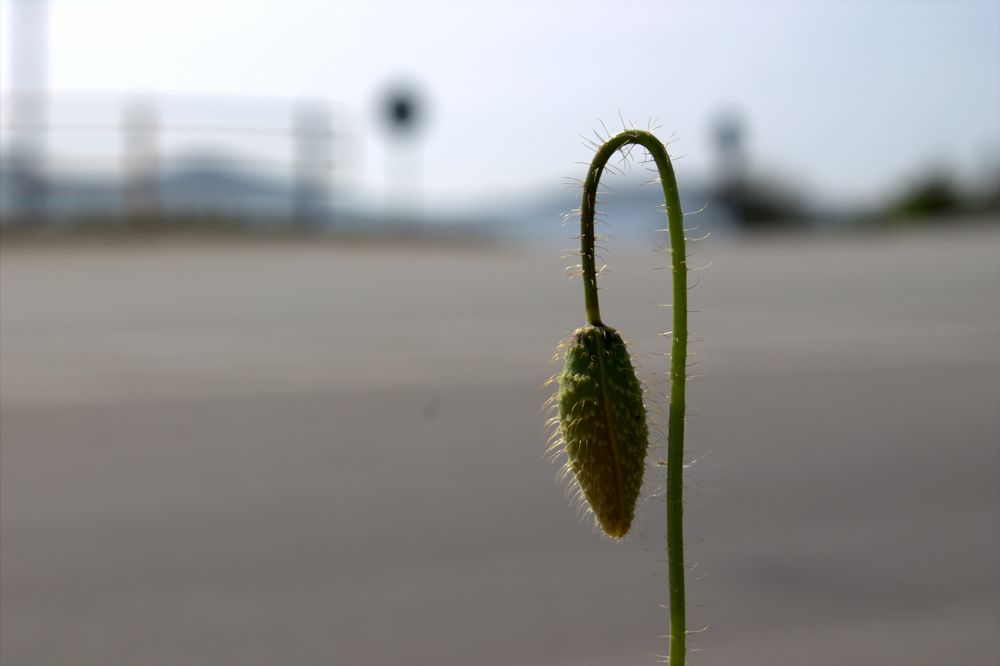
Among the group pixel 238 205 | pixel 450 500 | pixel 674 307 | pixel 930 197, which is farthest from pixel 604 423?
pixel 930 197

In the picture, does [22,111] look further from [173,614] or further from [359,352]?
[173,614]

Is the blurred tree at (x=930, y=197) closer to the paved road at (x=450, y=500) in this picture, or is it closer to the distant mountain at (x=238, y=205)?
the distant mountain at (x=238, y=205)

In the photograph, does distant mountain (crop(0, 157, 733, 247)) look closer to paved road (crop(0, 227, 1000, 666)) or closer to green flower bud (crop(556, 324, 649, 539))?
paved road (crop(0, 227, 1000, 666))

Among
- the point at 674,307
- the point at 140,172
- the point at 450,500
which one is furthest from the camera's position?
the point at 140,172

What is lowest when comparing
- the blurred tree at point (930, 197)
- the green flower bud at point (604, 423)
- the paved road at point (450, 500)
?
the paved road at point (450, 500)

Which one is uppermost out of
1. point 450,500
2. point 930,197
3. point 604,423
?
point 930,197

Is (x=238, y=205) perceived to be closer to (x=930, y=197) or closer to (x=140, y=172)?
(x=140, y=172)

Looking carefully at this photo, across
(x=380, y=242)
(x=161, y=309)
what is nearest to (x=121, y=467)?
(x=161, y=309)

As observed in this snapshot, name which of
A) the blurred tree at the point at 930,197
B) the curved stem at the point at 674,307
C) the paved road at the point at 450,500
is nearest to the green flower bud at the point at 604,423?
the curved stem at the point at 674,307

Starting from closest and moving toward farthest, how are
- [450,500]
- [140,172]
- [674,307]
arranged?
[674,307], [450,500], [140,172]
